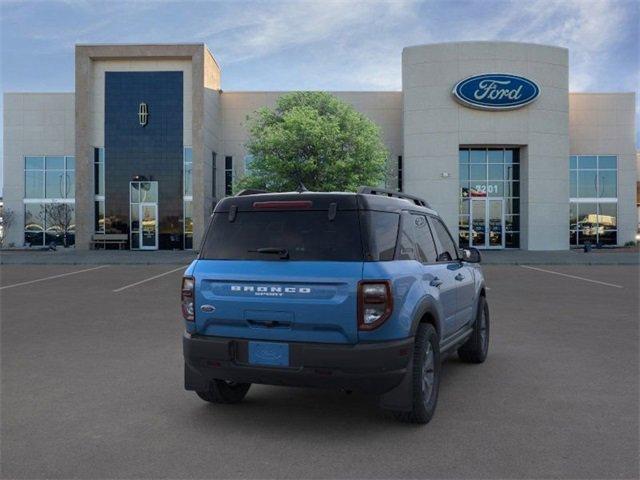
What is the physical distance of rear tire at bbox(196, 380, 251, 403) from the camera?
4.71 metres

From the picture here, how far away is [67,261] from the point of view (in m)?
23.8

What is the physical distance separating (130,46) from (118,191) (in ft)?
27.7

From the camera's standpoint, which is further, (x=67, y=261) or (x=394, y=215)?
(x=67, y=261)

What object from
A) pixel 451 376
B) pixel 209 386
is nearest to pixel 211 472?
pixel 209 386

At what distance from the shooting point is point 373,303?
392cm

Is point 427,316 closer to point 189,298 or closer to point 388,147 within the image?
point 189,298

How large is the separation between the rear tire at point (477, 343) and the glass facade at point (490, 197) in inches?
1085

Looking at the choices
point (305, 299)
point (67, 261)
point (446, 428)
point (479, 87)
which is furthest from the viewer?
point (479, 87)

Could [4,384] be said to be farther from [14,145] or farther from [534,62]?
[14,145]

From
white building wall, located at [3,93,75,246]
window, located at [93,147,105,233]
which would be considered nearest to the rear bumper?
window, located at [93,147,105,233]

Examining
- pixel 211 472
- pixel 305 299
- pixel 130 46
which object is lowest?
pixel 211 472

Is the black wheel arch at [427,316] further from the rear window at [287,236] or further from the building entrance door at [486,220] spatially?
the building entrance door at [486,220]

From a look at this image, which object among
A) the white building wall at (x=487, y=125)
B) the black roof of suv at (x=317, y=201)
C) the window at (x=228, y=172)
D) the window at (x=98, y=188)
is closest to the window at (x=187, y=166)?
the window at (x=228, y=172)

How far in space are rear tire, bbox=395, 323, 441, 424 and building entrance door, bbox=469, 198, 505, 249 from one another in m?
30.0
